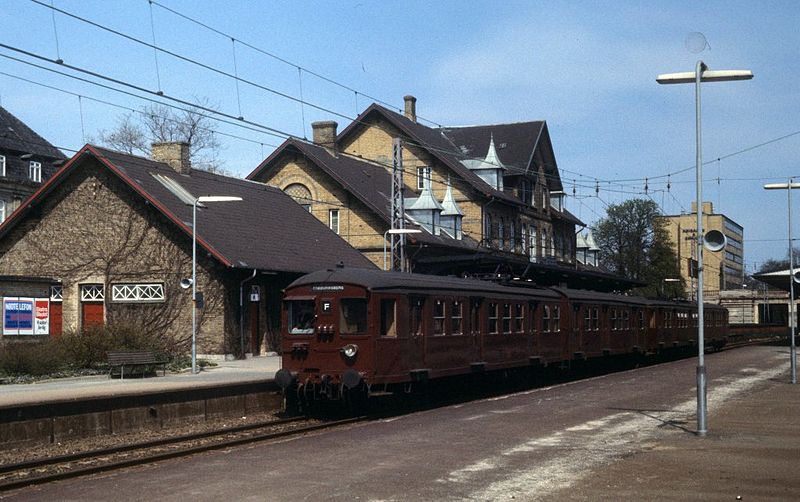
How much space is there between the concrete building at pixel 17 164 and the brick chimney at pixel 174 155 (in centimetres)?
2666

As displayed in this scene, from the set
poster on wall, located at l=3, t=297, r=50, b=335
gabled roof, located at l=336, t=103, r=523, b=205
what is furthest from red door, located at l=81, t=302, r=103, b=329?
gabled roof, located at l=336, t=103, r=523, b=205

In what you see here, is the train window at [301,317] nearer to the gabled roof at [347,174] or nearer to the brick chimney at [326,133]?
the gabled roof at [347,174]

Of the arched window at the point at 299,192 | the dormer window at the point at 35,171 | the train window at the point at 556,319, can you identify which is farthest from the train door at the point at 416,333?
the dormer window at the point at 35,171

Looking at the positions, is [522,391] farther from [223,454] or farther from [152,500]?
[152,500]

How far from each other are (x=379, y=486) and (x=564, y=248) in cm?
5593

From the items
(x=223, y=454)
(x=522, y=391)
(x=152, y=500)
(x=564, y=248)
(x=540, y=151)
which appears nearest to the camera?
(x=152, y=500)

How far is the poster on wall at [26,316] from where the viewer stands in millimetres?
31812

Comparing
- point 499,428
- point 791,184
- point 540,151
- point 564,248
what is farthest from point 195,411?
point 564,248

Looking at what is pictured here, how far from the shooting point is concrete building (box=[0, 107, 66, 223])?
61.8 meters

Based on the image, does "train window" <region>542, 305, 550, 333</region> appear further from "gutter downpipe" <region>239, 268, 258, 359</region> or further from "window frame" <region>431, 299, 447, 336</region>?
"gutter downpipe" <region>239, 268, 258, 359</region>

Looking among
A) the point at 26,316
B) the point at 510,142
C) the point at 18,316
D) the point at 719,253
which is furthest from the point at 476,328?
the point at 719,253

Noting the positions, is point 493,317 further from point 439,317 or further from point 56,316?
point 56,316

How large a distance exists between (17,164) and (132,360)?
143 ft

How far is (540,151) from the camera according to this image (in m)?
60.1
